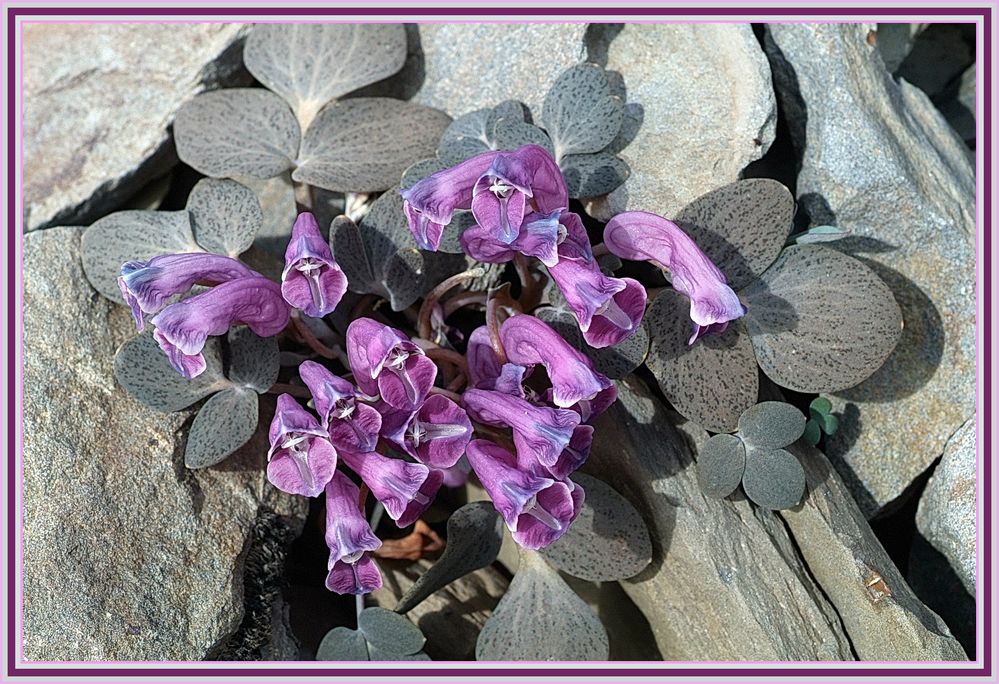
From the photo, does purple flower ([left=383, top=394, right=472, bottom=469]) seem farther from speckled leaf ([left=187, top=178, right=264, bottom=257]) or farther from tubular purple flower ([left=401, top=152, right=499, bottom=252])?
speckled leaf ([left=187, top=178, right=264, bottom=257])

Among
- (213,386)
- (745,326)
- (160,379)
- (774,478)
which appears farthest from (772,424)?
(160,379)

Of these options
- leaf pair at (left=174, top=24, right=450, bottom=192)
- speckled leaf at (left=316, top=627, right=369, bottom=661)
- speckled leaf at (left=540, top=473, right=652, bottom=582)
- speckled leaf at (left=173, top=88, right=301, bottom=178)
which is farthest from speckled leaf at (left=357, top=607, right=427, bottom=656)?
speckled leaf at (left=173, top=88, right=301, bottom=178)

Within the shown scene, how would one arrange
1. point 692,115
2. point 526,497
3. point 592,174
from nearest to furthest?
point 526,497 < point 592,174 < point 692,115

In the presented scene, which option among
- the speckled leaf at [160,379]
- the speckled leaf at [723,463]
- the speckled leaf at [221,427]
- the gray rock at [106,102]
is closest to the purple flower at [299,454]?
the speckled leaf at [221,427]

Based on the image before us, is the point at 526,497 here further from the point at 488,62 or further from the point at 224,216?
the point at 488,62

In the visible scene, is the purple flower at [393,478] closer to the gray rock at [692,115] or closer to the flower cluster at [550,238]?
the flower cluster at [550,238]

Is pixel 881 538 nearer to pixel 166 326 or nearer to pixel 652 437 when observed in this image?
pixel 652 437
